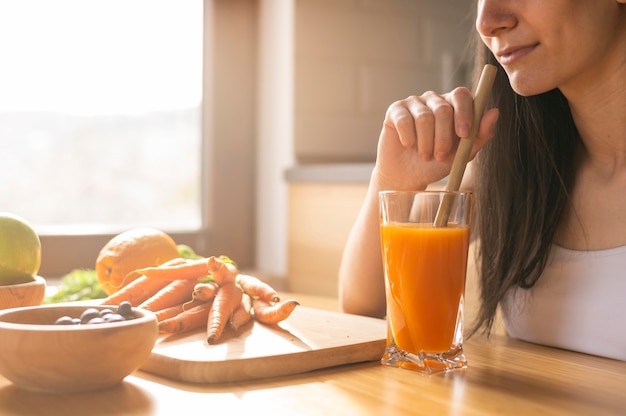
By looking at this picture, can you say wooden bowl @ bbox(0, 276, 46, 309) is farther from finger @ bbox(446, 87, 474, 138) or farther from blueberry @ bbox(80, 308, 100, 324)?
finger @ bbox(446, 87, 474, 138)

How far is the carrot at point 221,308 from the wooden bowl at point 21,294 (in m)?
0.25

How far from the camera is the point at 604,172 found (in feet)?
4.52

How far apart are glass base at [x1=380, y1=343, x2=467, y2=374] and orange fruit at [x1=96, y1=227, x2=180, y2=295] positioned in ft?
1.73

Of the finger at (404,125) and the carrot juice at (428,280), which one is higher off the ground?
the finger at (404,125)

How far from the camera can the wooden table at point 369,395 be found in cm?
76

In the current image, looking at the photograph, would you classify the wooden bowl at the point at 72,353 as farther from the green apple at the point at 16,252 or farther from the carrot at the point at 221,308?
the green apple at the point at 16,252

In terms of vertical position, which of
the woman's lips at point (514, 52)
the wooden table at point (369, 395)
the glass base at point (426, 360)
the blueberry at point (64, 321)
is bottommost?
the wooden table at point (369, 395)

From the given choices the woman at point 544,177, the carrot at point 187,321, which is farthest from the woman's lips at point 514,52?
the carrot at point 187,321

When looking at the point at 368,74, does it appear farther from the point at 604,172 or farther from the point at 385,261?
A: the point at 385,261

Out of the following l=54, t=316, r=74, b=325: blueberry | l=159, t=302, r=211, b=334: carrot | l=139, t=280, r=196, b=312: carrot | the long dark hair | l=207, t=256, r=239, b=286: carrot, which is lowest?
l=159, t=302, r=211, b=334: carrot

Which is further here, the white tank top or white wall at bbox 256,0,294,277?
white wall at bbox 256,0,294,277

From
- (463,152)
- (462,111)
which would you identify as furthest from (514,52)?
(463,152)

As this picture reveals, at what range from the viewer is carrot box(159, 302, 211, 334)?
100 cm

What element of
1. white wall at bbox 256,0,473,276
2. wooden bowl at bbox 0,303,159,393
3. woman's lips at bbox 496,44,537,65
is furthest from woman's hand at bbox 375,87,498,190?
white wall at bbox 256,0,473,276
